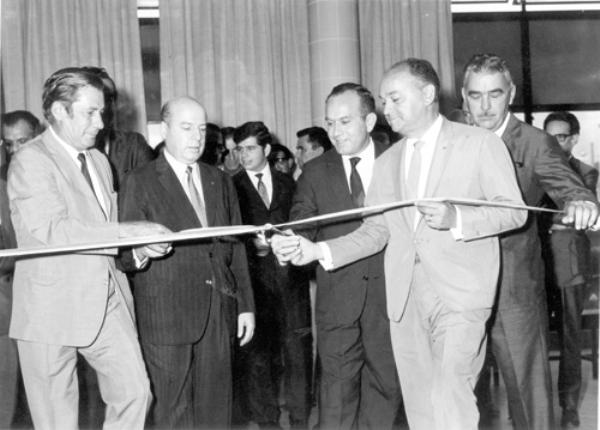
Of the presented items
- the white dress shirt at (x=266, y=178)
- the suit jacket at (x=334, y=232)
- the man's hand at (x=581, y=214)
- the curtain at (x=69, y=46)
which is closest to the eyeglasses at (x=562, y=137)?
the suit jacket at (x=334, y=232)

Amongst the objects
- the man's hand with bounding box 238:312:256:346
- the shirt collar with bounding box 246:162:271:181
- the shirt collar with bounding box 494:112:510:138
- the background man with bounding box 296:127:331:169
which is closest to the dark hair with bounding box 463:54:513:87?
the shirt collar with bounding box 494:112:510:138

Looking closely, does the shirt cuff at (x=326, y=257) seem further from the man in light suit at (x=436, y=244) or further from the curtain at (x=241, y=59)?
the curtain at (x=241, y=59)

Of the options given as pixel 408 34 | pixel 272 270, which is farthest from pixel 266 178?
pixel 408 34

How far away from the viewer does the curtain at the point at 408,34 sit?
329 inches

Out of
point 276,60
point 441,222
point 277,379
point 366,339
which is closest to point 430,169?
point 441,222

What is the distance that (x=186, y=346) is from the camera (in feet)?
11.5

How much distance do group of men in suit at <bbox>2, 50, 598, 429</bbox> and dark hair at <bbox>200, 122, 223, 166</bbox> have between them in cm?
149

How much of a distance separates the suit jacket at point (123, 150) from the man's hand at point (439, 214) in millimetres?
1956

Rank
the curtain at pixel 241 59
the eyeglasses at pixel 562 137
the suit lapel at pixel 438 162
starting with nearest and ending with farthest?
the suit lapel at pixel 438 162, the eyeglasses at pixel 562 137, the curtain at pixel 241 59

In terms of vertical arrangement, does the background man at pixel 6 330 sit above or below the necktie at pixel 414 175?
below

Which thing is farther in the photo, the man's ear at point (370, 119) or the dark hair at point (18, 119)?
the dark hair at point (18, 119)

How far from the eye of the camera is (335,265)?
141 inches

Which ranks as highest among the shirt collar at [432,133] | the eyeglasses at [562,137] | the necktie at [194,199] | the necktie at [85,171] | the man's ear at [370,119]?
the man's ear at [370,119]

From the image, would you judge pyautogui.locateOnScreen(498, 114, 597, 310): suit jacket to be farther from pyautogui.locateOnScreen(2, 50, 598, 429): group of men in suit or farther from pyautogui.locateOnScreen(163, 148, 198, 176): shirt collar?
pyautogui.locateOnScreen(163, 148, 198, 176): shirt collar
